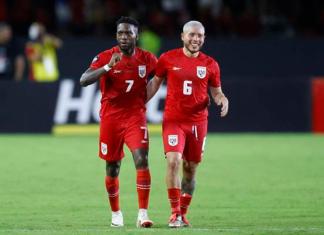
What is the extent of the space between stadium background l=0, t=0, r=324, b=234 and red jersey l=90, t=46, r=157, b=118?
49.8 inches

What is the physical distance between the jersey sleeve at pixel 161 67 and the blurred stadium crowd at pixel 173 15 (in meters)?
17.2

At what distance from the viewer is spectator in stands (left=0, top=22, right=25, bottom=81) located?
2593 centimetres

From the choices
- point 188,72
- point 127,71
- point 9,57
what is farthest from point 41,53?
point 188,72

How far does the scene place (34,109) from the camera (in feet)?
78.0

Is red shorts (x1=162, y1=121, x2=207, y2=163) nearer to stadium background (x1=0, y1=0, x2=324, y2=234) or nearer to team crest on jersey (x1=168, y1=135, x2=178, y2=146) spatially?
team crest on jersey (x1=168, y1=135, x2=178, y2=146)

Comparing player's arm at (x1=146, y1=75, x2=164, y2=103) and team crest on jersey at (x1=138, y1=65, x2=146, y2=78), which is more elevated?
team crest on jersey at (x1=138, y1=65, x2=146, y2=78)

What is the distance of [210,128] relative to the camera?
24641 mm

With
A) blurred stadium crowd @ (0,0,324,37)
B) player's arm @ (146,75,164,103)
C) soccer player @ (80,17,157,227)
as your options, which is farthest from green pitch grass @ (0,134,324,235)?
blurred stadium crowd @ (0,0,324,37)

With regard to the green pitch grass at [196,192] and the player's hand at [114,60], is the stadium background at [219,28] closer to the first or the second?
the green pitch grass at [196,192]

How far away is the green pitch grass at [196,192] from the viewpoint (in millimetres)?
11703

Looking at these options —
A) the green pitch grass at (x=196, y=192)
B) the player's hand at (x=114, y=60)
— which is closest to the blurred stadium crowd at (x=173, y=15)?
the green pitch grass at (x=196, y=192)

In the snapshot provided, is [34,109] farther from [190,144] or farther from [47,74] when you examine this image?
[190,144]

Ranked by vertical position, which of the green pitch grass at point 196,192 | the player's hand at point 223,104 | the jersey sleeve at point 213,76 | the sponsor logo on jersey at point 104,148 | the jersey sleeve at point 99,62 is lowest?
the green pitch grass at point 196,192

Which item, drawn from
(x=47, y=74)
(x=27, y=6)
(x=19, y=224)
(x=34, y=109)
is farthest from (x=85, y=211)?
(x=27, y=6)
